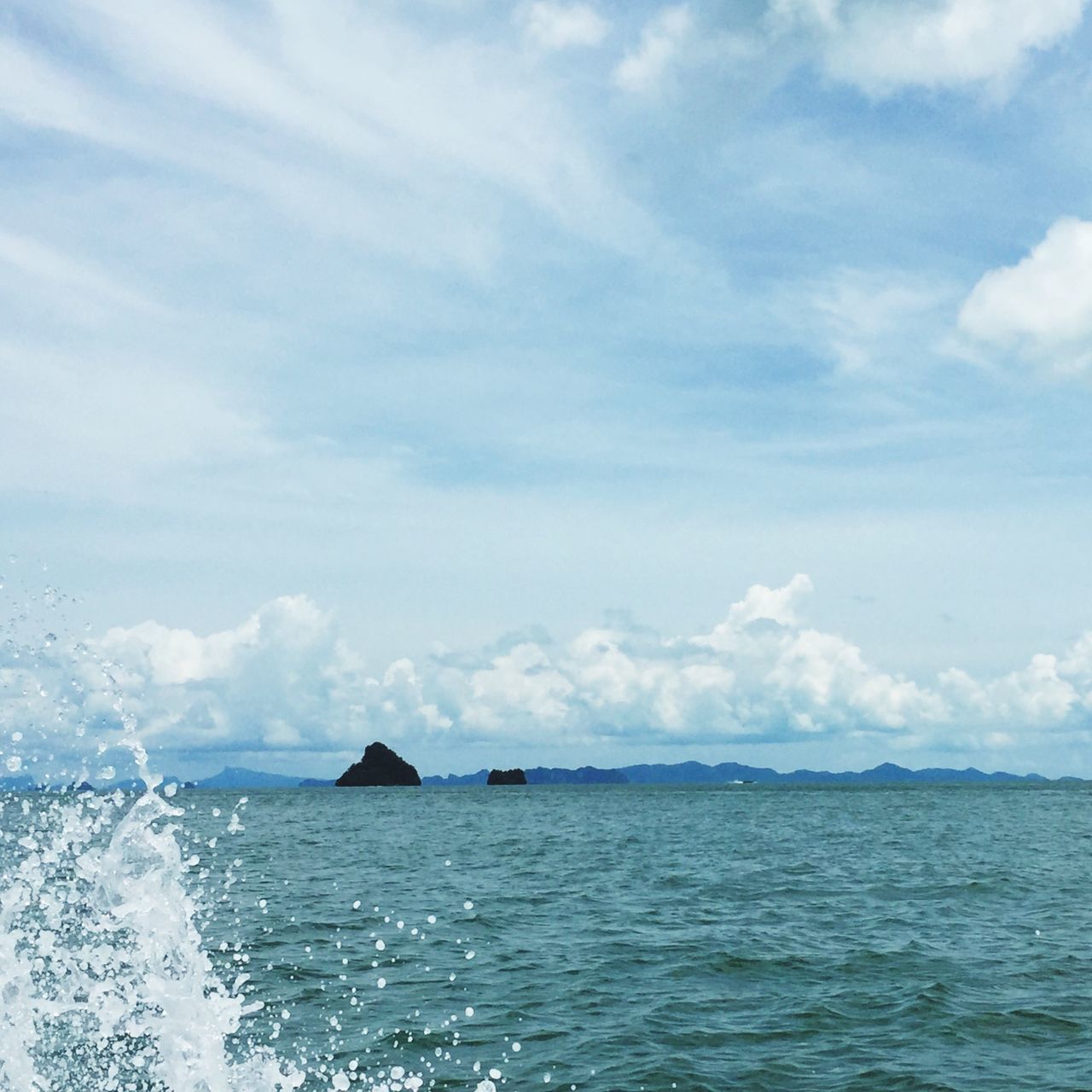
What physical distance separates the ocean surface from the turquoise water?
8cm

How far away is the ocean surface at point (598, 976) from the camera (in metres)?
15.8

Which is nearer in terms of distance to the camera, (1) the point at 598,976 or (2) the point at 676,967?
(1) the point at 598,976

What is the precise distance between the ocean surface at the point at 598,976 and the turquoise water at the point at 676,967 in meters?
0.08

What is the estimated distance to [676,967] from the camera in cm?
2244

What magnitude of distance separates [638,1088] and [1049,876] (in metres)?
33.2

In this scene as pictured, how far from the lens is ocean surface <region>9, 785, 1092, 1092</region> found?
52.0 ft

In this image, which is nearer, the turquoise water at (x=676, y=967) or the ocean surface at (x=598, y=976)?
the ocean surface at (x=598, y=976)

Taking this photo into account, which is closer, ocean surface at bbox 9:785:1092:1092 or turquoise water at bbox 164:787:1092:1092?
ocean surface at bbox 9:785:1092:1092

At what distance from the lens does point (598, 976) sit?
2172cm

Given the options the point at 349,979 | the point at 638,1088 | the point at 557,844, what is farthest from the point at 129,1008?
the point at 557,844

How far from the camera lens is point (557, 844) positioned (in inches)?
2427

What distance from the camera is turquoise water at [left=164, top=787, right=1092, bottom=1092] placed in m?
16.2

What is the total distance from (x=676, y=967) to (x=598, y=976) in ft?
6.36

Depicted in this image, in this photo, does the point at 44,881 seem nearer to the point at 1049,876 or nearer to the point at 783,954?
the point at 783,954
